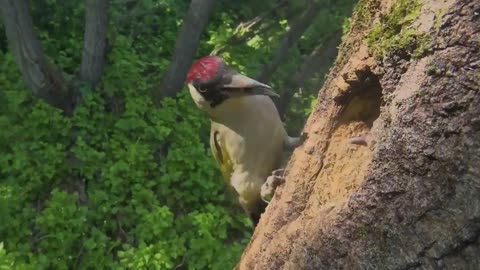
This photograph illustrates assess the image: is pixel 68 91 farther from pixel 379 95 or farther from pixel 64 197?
pixel 379 95

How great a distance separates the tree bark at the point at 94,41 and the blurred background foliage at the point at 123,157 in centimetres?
12

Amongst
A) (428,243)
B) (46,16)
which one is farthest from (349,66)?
(46,16)

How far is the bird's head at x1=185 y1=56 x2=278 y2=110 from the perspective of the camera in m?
2.63

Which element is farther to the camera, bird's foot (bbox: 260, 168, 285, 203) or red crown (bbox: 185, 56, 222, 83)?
red crown (bbox: 185, 56, 222, 83)

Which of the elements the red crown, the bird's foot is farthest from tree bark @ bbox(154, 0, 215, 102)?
the bird's foot

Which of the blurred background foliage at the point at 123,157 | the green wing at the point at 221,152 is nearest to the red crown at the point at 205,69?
the green wing at the point at 221,152

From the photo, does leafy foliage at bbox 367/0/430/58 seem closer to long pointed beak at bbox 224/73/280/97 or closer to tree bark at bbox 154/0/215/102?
long pointed beak at bbox 224/73/280/97

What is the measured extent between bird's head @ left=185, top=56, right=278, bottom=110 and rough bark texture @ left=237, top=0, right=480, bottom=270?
86cm

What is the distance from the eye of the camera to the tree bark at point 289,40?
613 cm

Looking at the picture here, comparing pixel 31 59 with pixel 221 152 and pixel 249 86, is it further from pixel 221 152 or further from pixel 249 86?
pixel 249 86

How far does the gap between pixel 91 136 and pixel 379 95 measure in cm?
426

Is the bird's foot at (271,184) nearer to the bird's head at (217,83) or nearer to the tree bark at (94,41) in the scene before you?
the bird's head at (217,83)

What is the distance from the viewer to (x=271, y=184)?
99.7 inches

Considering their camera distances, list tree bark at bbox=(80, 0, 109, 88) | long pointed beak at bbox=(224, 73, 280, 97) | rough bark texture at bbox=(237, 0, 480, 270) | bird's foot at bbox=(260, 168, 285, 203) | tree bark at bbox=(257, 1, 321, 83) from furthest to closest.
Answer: tree bark at bbox=(257, 1, 321, 83)
tree bark at bbox=(80, 0, 109, 88)
long pointed beak at bbox=(224, 73, 280, 97)
bird's foot at bbox=(260, 168, 285, 203)
rough bark texture at bbox=(237, 0, 480, 270)
